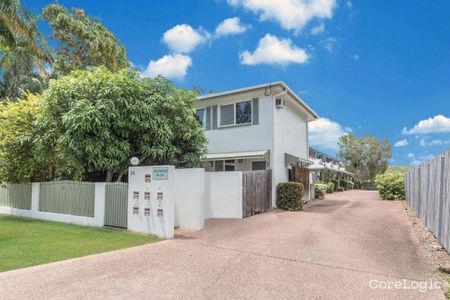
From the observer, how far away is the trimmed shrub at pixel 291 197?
15.8m

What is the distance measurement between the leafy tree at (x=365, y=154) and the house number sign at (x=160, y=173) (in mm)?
43581

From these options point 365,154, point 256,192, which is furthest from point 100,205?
point 365,154

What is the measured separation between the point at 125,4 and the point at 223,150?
1007 cm

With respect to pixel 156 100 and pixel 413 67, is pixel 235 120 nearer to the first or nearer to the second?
pixel 156 100

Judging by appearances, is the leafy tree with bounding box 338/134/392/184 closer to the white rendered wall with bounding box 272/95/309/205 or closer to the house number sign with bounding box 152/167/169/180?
the white rendered wall with bounding box 272/95/309/205

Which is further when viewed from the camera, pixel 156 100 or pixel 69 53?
pixel 69 53

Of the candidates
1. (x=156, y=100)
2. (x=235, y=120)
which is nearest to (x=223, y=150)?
(x=235, y=120)

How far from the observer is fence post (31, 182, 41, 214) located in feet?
45.2

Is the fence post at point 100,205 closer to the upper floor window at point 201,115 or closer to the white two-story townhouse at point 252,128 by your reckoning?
the white two-story townhouse at point 252,128

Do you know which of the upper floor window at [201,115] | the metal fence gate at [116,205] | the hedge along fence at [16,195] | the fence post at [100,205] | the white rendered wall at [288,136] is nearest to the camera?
the metal fence gate at [116,205]

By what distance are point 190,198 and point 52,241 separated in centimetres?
450

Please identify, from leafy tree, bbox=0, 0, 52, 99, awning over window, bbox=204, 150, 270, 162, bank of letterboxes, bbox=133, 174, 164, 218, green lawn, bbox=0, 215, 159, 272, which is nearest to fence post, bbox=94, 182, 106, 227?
green lawn, bbox=0, 215, 159, 272

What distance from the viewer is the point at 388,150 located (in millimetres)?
46875

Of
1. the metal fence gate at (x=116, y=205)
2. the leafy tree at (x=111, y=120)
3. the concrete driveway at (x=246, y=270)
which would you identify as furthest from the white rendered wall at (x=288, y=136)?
the metal fence gate at (x=116, y=205)
